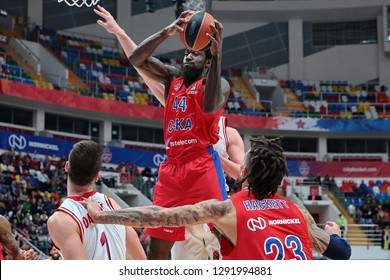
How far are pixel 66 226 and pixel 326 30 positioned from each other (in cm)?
3453

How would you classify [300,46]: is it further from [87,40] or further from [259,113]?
[87,40]

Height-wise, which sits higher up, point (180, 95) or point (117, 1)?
point (117, 1)

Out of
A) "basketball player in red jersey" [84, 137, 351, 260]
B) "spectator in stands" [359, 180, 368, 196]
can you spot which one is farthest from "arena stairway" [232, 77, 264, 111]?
"basketball player in red jersey" [84, 137, 351, 260]

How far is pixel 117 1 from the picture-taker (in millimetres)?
33469

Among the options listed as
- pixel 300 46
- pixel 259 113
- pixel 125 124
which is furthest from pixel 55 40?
pixel 300 46

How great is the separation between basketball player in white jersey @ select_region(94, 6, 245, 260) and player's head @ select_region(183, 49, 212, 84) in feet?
1.30

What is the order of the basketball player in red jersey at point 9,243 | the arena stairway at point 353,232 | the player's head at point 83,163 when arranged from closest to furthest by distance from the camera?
1. the player's head at point 83,163
2. the basketball player in red jersey at point 9,243
3. the arena stairway at point 353,232

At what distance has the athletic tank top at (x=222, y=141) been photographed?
245 inches

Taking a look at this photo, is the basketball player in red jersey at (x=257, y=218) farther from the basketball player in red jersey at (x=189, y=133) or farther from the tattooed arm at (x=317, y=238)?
the basketball player in red jersey at (x=189, y=133)

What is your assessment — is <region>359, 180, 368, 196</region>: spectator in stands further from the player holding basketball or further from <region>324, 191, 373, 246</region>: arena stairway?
the player holding basketball

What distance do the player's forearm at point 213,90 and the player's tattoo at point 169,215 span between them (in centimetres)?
149

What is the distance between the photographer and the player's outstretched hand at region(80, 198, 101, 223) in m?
3.84

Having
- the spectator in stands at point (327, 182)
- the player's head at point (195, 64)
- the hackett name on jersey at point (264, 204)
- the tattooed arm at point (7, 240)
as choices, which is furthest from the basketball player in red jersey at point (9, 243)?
the spectator in stands at point (327, 182)

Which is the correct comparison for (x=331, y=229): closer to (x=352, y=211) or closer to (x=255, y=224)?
(x=255, y=224)
